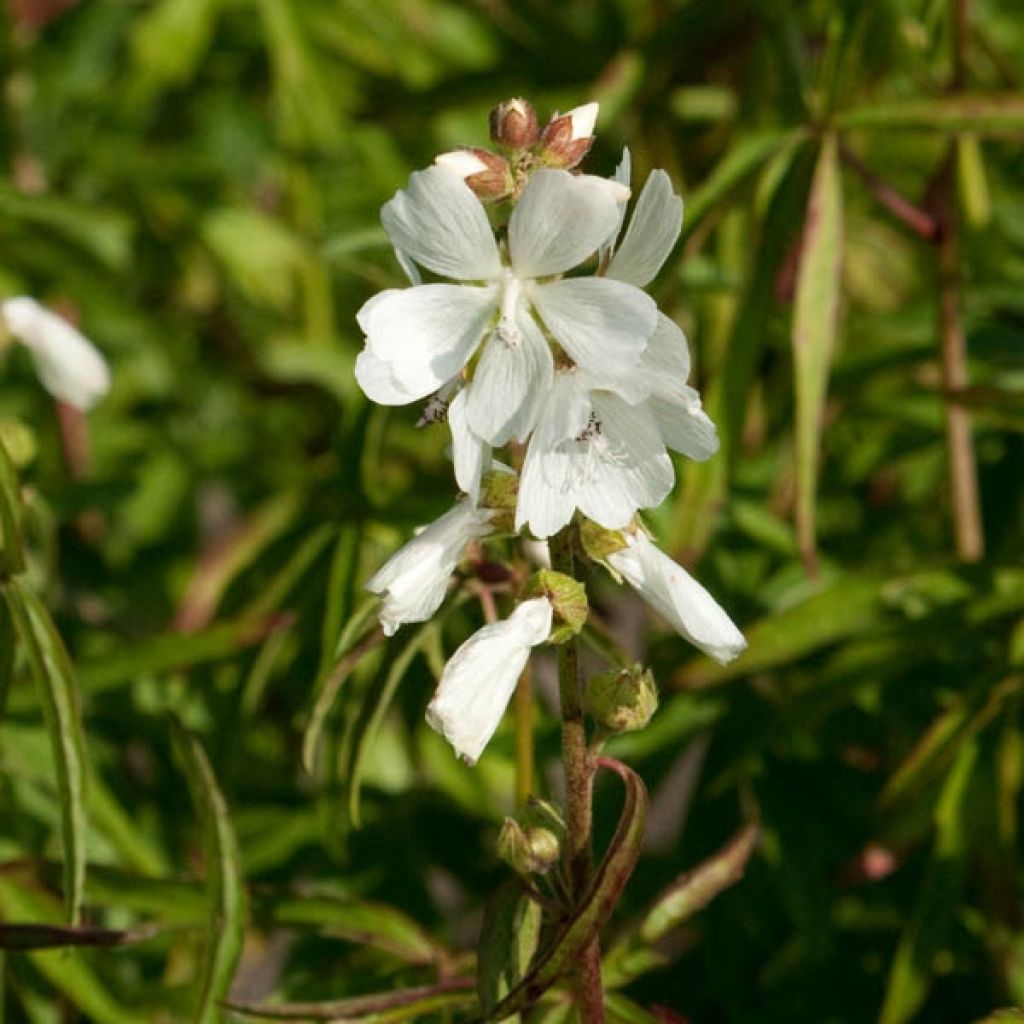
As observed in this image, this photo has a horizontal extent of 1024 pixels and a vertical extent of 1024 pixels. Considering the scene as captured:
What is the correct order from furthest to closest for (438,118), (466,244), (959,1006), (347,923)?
(438,118) → (959,1006) → (347,923) → (466,244)

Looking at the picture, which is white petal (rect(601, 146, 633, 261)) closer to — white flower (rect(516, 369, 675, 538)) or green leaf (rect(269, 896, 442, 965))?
white flower (rect(516, 369, 675, 538))

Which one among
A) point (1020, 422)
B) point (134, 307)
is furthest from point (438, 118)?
point (1020, 422)

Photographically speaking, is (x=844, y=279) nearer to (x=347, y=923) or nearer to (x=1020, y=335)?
(x=1020, y=335)

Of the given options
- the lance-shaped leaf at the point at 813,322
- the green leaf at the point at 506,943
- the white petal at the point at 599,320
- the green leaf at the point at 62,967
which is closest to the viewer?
the white petal at the point at 599,320

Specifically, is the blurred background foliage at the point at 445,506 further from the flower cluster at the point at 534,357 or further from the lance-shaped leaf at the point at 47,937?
the flower cluster at the point at 534,357

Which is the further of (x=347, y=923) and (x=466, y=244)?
(x=347, y=923)

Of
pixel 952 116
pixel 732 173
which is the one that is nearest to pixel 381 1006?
pixel 732 173

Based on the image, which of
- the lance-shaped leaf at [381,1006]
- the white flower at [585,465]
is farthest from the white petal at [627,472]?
the lance-shaped leaf at [381,1006]

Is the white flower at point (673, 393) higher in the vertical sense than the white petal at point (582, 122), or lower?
lower

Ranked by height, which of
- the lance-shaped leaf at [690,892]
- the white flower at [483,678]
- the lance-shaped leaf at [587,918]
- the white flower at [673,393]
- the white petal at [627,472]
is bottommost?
the lance-shaped leaf at [690,892]
